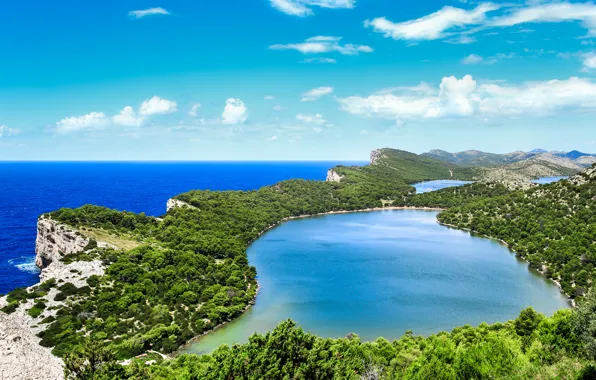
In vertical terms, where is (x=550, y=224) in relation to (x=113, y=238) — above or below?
above

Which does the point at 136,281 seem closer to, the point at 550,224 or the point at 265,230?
the point at 265,230

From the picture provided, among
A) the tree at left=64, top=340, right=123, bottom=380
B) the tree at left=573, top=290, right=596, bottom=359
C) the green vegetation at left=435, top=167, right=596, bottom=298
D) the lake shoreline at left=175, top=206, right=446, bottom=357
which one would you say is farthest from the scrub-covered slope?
the green vegetation at left=435, top=167, right=596, bottom=298

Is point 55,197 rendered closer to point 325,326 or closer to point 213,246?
point 213,246

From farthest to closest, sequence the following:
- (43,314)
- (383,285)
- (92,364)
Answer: (383,285) → (43,314) → (92,364)

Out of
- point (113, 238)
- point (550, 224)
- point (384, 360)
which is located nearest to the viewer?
point (384, 360)

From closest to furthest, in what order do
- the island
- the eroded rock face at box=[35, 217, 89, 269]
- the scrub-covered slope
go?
1. the island
2. the scrub-covered slope
3. the eroded rock face at box=[35, 217, 89, 269]

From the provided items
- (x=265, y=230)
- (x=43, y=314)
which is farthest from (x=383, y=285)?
(x=265, y=230)

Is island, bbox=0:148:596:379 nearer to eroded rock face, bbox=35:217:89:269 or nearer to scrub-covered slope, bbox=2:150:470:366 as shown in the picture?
scrub-covered slope, bbox=2:150:470:366
